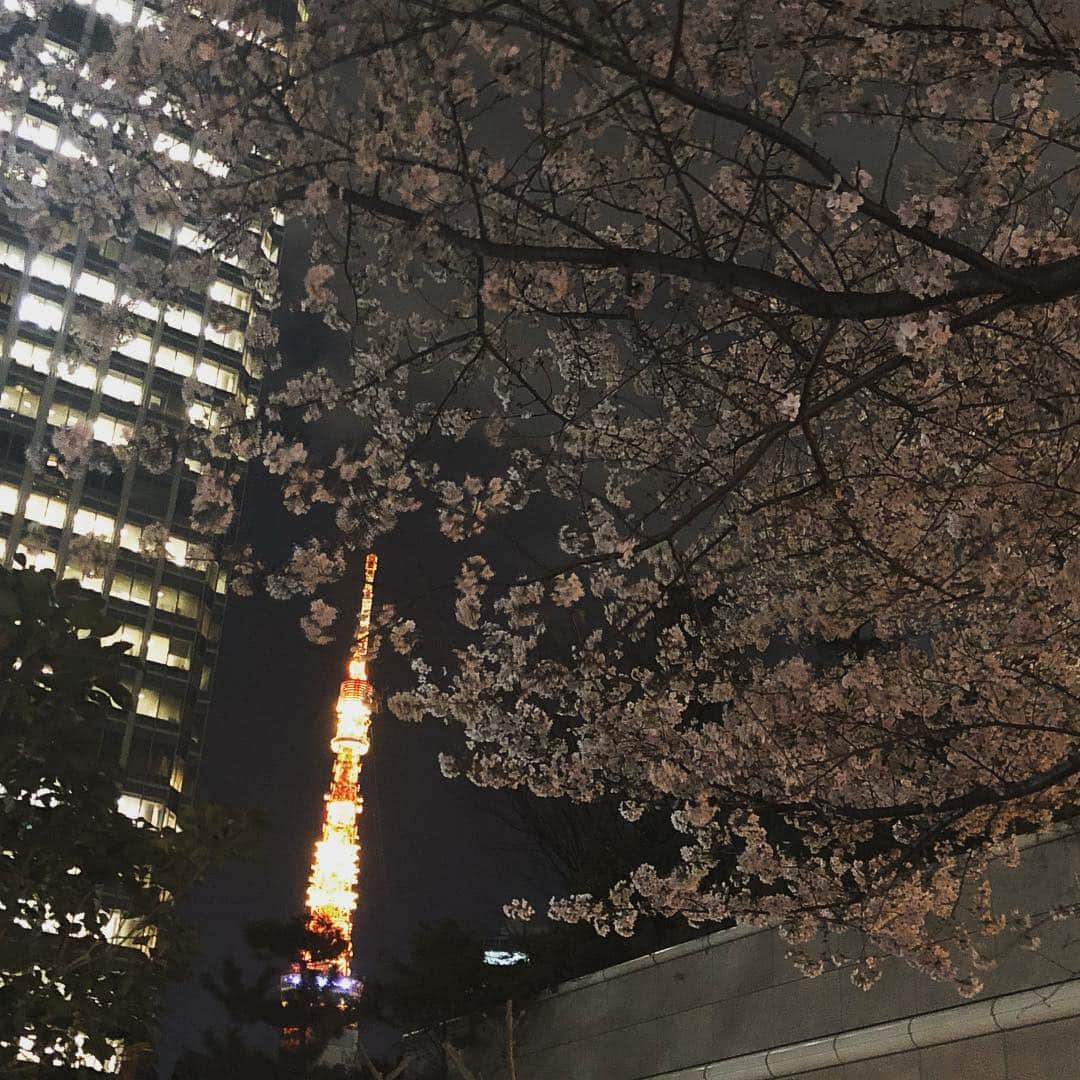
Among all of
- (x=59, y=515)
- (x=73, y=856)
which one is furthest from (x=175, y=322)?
(x=73, y=856)

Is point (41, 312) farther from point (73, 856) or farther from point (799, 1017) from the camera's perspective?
point (73, 856)

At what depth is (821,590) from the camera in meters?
8.02

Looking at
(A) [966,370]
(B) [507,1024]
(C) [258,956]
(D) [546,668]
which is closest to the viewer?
(A) [966,370]

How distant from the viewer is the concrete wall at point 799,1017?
24.9 feet

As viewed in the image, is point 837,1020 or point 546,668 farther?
point 837,1020

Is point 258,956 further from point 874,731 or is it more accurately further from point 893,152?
point 893,152

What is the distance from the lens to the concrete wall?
7598mm

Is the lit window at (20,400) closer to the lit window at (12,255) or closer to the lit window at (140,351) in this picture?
the lit window at (140,351)

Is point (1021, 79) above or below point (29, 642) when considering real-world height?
above

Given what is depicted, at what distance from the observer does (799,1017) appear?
30.6 ft

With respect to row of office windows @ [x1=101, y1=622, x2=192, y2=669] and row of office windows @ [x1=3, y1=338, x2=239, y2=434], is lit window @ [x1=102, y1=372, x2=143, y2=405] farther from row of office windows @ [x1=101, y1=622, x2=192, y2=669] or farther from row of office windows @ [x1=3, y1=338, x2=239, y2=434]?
row of office windows @ [x1=101, y1=622, x2=192, y2=669]

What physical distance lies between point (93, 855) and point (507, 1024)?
32.6ft

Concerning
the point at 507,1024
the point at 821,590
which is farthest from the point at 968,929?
the point at 507,1024

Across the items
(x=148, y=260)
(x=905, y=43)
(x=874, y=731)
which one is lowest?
(x=874, y=731)
